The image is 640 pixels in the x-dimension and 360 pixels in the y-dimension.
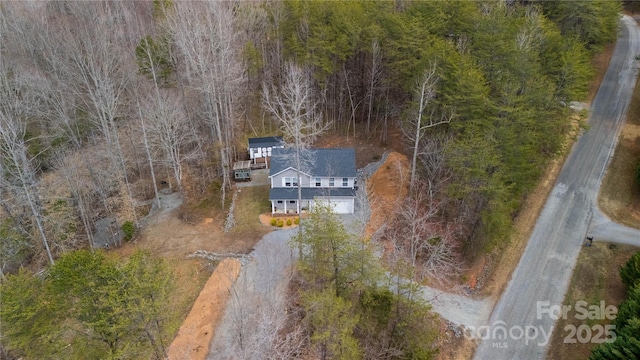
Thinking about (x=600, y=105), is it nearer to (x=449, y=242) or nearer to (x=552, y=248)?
(x=552, y=248)

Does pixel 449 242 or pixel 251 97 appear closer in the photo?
pixel 449 242

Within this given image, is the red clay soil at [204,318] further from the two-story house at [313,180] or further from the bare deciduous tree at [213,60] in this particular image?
the bare deciduous tree at [213,60]

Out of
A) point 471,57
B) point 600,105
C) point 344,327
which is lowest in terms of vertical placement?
point 344,327

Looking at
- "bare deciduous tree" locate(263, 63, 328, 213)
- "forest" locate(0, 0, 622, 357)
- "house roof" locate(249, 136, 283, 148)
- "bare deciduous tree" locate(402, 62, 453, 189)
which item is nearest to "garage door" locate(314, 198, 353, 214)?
"bare deciduous tree" locate(263, 63, 328, 213)

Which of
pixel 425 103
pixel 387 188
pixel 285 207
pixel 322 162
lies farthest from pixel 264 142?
pixel 425 103

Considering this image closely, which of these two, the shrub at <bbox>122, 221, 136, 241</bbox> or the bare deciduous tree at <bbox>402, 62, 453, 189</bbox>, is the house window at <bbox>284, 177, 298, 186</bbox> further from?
the shrub at <bbox>122, 221, 136, 241</bbox>

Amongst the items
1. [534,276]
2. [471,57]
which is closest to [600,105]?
[471,57]

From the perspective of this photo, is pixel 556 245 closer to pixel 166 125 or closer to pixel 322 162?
pixel 322 162
